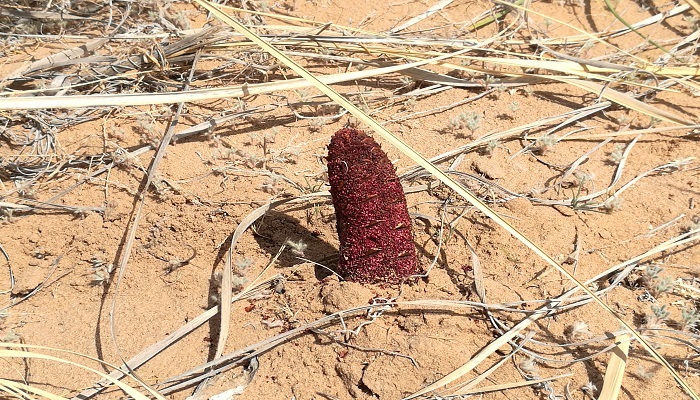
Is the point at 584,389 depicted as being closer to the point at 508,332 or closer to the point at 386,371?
the point at 508,332

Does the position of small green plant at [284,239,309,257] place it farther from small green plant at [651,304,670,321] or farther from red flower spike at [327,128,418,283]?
small green plant at [651,304,670,321]

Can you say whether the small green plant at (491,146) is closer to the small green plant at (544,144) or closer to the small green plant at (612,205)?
the small green plant at (544,144)

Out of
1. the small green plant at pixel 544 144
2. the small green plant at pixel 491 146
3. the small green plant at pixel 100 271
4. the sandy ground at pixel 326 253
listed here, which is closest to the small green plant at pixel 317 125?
the sandy ground at pixel 326 253

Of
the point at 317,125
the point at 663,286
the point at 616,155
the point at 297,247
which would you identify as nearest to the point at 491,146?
the point at 616,155

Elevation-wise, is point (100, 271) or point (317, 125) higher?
point (317, 125)

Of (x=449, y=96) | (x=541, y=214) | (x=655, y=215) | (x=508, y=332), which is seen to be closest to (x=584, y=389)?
(x=508, y=332)

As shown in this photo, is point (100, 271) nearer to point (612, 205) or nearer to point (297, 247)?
point (297, 247)
